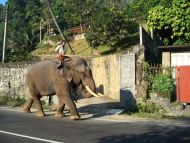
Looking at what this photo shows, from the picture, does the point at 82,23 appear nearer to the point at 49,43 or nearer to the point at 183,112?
the point at 49,43

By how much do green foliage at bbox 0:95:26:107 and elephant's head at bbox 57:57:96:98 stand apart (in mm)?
6477

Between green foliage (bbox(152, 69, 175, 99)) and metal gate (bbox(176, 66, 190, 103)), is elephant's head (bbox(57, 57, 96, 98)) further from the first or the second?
metal gate (bbox(176, 66, 190, 103))

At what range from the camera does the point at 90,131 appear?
12891 mm

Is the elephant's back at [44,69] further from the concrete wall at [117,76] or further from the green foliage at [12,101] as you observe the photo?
the green foliage at [12,101]

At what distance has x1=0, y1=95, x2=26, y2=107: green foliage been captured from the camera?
22442 millimetres

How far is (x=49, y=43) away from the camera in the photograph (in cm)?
5806

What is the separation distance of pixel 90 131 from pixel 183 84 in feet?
19.3

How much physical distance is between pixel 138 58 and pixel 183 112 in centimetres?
311

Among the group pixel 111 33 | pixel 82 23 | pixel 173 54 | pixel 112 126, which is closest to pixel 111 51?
pixel 111 33

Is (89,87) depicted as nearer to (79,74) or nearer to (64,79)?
(79,74)

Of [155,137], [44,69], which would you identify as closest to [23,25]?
[44,69]

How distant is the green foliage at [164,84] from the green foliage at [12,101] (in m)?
7.18

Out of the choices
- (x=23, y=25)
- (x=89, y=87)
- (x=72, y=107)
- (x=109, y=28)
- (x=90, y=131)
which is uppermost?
(x=23, y=25)

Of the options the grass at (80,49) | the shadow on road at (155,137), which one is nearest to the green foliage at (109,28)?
the grass at (80,49)
